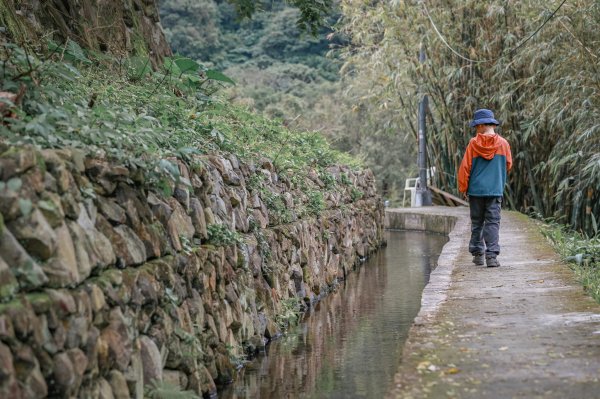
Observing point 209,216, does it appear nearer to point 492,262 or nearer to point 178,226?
point 178,226

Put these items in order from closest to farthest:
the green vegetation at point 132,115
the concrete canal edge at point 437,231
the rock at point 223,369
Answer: the green vegetation at point 132,115 → the rock at point 223,369 → the concrete canal edge at point 437,231

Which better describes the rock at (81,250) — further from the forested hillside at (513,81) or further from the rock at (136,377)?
the forested hillside at (513,81)

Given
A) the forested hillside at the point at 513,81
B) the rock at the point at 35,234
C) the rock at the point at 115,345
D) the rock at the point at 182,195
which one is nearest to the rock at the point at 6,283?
the rock at the point at 35,234

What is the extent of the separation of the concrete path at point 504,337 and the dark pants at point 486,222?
219 mm

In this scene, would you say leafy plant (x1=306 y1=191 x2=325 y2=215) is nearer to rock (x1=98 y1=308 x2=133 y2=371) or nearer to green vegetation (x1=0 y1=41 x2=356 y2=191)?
green vegetation (x1=0 y1=41 x2=356 y2=191)

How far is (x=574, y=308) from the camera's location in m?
5.67

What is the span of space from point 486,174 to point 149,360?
425 centimetres

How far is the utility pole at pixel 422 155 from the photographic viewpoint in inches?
711

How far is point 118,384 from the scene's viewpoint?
4.07 metres

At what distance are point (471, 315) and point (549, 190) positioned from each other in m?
10.7

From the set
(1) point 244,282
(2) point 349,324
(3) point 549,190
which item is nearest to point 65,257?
(1) point 244,282

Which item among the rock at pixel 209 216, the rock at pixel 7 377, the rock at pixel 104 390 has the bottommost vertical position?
the rock at pixel 104 390

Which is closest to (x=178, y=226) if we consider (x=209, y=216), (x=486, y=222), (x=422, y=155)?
(x=209, y=216)

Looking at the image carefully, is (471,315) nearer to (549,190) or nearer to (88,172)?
(88,172)
